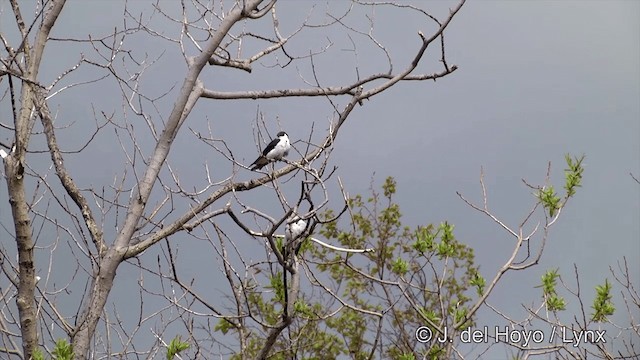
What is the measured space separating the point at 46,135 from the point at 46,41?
84 cm

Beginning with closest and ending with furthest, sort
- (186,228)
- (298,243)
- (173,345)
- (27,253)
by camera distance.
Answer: (173,345) < (298,243) < (27,253) < (186,228)

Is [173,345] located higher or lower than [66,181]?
lower

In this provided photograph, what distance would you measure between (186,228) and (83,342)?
118 cm

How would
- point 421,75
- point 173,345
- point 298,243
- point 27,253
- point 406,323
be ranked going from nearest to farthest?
point 173,345
point 298,243
point 27,253
point 421,75
point 406,323

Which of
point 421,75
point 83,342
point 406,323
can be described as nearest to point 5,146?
point 83,342

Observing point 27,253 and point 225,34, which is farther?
point 225,34

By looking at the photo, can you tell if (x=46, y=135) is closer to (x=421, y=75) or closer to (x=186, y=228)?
(x=186, y=228)

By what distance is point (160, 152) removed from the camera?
22.9 feet

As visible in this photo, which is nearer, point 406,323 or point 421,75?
point 421,75

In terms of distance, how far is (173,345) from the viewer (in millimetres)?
5180

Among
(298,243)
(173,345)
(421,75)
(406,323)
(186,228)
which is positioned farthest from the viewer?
(406,323)

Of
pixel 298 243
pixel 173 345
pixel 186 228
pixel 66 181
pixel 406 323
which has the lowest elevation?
pixel 173 345

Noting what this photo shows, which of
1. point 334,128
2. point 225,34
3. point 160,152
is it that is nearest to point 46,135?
point 160,152

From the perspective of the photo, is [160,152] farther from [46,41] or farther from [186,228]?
[46,41]
